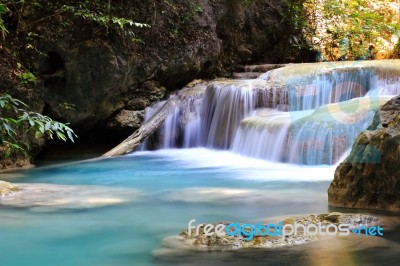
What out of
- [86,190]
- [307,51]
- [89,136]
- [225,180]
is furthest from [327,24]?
[86,190]

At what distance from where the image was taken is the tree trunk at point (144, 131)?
898 cm

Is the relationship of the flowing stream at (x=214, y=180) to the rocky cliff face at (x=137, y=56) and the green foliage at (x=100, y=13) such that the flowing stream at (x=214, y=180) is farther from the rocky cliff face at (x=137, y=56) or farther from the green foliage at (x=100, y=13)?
the green foliage at (x=100, y=13)

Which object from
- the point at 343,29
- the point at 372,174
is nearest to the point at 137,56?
the point at 372,174

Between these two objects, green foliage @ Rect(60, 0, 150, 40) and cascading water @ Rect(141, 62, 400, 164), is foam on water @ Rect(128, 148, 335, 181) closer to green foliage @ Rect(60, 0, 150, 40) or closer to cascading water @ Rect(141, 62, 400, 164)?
cascading water @ Rect(141, 62, 400, 164)

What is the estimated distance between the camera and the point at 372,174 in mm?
3785

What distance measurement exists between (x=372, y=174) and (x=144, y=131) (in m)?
6.06

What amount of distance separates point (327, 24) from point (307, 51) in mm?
1353

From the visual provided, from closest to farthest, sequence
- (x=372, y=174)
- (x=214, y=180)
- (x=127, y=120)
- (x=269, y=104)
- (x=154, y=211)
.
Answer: (x=372, y=174)
(x=154, y=211)
(x=214, y=180)
(x=269, y=104)
(x=127, y=120)

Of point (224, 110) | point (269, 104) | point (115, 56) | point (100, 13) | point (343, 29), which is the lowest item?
point (224, 110)

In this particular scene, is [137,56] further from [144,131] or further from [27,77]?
[27,77]

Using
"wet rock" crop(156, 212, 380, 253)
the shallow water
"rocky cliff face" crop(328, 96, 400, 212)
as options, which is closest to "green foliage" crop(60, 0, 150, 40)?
the shallow water

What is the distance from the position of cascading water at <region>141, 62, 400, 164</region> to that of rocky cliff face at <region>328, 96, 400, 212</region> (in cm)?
340

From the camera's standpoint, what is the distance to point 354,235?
10.2 feet

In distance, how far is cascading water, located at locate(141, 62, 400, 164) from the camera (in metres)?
7.83
